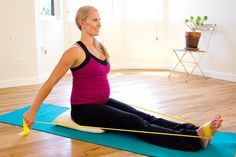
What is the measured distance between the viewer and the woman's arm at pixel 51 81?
192 cm

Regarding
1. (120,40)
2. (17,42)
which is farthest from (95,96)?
(120,40)

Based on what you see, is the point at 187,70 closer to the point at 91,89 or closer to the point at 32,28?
the point at 32,28

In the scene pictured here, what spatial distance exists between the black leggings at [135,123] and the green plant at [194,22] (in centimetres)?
270

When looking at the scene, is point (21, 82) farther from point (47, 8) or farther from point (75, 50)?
point (75, 50)

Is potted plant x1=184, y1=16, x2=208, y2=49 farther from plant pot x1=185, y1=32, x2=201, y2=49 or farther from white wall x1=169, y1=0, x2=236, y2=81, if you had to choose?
white wall x1=169, y1=0, x2=236, y2=81

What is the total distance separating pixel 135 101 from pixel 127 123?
4.18ft

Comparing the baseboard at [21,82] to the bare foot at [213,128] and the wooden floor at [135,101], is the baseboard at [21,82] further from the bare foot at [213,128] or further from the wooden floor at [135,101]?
the bare foot at [213,128]

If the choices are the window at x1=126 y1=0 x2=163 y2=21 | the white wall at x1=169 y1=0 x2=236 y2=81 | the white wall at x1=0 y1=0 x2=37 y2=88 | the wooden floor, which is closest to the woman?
the wooden floor

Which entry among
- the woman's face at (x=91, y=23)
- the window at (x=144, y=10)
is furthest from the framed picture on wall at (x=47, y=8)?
the woman's face at (x=91, y=23)

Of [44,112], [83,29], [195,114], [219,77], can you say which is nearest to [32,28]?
[44,112]

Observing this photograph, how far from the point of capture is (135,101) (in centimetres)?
339

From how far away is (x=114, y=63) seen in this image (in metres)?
5.69

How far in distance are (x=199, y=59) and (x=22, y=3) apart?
2.68 m

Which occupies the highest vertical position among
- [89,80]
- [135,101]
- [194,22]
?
[194,22]
